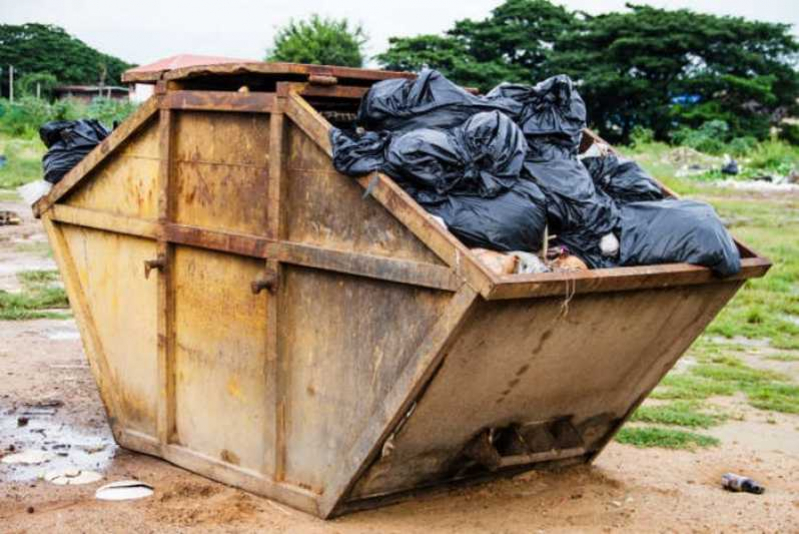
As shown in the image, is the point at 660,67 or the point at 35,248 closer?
the point at 35,248

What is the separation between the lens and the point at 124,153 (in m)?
5.48

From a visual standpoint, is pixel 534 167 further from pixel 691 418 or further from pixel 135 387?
pixel 691 418

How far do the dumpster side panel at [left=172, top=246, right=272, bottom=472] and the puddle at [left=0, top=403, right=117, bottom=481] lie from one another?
625 mm

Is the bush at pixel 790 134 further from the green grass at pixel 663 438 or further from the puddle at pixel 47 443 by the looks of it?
the puddle at pixel 47 443

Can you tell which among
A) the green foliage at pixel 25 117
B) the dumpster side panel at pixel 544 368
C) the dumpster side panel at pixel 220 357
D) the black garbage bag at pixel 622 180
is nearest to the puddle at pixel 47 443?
the dumpster side panel at pixel 220 357

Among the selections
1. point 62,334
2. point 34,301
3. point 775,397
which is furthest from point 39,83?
point 775,397

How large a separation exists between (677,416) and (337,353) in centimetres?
325

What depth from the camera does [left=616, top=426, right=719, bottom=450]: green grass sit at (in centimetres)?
637

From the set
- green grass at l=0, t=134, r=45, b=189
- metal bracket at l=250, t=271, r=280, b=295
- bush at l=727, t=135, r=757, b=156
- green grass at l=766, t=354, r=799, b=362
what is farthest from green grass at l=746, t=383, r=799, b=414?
bush at l=727, t=135, r=757, b=156

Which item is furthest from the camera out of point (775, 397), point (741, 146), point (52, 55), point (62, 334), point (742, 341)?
point (52, 55)

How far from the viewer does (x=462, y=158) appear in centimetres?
436

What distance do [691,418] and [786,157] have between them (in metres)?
20.8

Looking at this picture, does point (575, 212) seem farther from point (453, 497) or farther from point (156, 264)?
point (156, 264)

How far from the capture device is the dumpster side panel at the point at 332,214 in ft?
13.7
